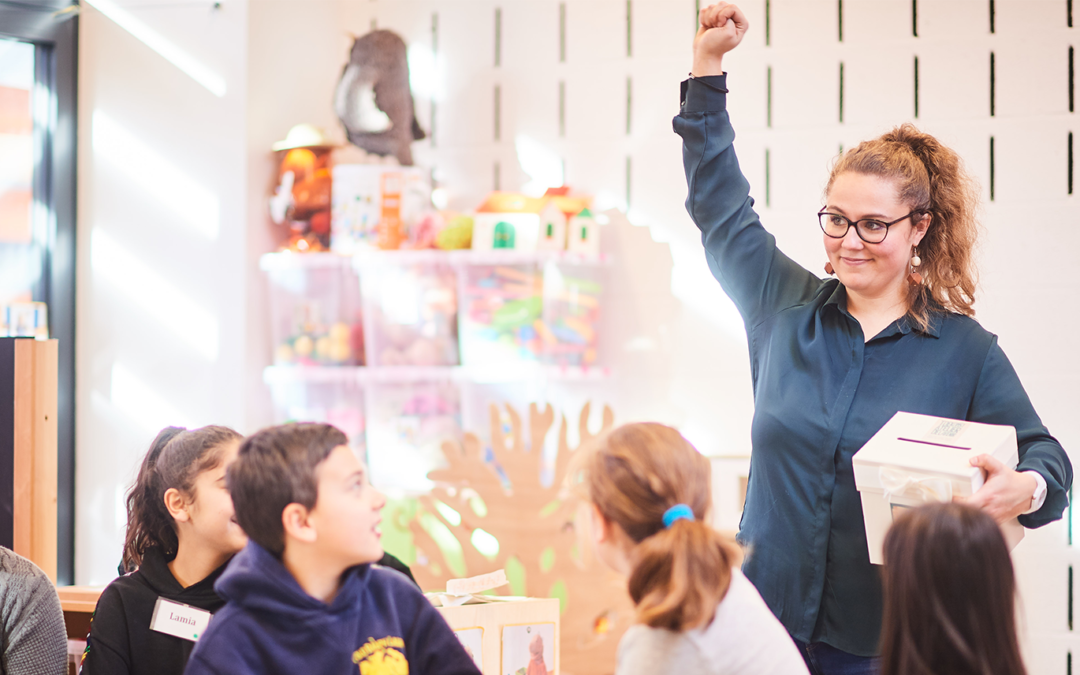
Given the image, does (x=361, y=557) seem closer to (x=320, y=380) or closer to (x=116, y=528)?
(x=320, y=380)

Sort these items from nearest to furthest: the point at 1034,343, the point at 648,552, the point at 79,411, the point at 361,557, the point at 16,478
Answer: the point at 648,552 → the point at 361,557 → the point at 16,478 → the point at 1034,343 → the point at 79,411

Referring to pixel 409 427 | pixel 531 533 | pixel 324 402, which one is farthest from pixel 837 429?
pixel 324 402

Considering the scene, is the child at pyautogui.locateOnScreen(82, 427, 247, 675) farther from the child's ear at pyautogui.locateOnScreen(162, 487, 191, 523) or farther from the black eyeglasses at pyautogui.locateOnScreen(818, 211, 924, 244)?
the black eyeglasses at pyautogui.locateOnScreen(818, 211, 924, 244)

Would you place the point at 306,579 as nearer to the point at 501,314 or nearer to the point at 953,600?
the point at 953,600

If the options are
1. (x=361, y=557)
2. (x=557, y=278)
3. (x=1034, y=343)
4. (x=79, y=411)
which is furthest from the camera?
(x=79, y=411)

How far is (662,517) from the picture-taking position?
123 centimetres

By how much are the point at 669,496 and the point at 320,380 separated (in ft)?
7.06

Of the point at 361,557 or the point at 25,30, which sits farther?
the point at 25,30

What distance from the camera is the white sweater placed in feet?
3.67

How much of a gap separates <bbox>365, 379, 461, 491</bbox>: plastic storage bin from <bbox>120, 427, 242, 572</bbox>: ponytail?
1343mm

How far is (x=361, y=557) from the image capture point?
4.40 ft

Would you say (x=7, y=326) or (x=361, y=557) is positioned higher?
(x=7, y=326)

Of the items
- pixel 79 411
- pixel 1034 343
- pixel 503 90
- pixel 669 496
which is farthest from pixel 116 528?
pixel 1034 343

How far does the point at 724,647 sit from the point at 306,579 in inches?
23.4
